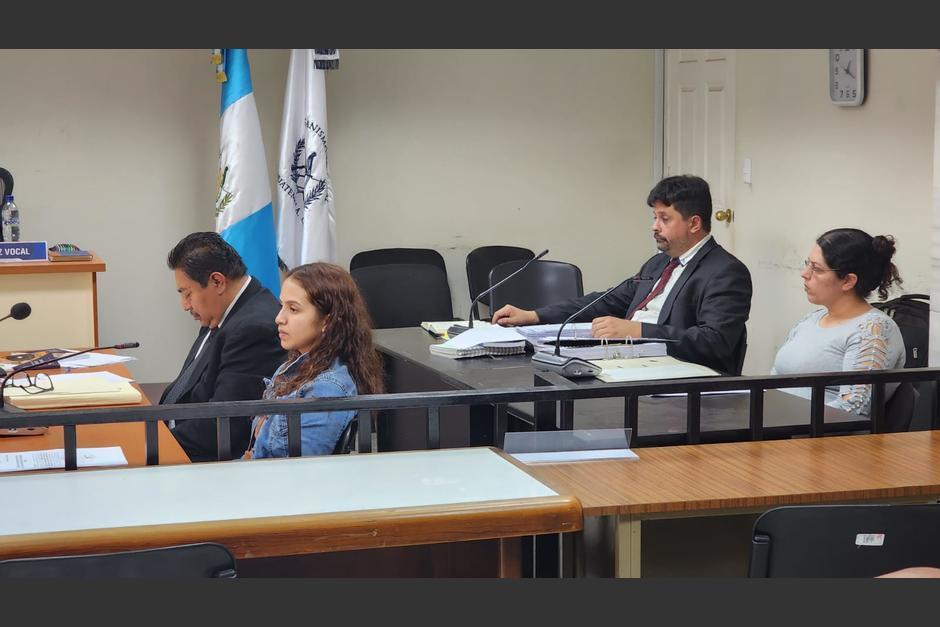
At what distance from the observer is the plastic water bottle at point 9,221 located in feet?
16.1

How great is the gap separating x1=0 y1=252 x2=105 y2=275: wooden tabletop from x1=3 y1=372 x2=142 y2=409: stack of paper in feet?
4.56

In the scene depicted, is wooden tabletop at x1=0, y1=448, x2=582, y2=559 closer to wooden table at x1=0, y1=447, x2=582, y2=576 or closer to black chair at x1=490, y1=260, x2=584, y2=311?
wooden table at x1=0, y1=447, x2=582, y2=576

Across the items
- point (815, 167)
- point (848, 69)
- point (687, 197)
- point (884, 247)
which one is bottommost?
point (884, 247)

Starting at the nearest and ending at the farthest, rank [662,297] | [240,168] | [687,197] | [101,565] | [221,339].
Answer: [101,565] < [221,339] < [687,197] < [662,297] < [240,168]

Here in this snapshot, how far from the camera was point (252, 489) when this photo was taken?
Result: 1.86m

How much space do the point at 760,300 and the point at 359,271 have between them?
189 cm

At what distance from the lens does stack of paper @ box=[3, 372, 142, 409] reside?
9.39 ft

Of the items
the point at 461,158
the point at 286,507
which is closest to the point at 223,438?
the point at 286,507

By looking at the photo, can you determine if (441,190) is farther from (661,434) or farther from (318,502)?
(318,502)

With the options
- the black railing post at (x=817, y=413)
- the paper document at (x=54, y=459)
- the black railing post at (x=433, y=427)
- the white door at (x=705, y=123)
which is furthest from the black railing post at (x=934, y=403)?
the white door at (x=705, y=123)

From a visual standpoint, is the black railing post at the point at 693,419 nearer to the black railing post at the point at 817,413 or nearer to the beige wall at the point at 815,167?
the black railing post at the point at 817,413

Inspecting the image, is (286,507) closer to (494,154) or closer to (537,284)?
(537,284)

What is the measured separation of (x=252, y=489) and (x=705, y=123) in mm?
4322

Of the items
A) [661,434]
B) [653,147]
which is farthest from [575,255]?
[661,434]
